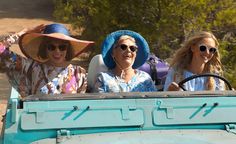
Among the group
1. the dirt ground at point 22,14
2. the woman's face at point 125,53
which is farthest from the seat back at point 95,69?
the dirt ground at point 22,14

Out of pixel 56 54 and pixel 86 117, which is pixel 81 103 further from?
pixel 56 54

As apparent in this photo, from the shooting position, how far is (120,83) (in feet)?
14.0

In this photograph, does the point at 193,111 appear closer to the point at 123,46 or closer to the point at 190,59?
the point at 123,46

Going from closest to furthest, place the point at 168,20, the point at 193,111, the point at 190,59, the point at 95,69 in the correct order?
the point at 193,111 → the point at 190,59 → the point at 95,69 → the point at 168,20

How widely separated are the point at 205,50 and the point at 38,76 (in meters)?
1.33

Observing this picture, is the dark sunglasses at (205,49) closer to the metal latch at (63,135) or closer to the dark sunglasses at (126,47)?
the dark sunglasses at (126,47)

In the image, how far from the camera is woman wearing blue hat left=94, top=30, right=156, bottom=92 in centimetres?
424

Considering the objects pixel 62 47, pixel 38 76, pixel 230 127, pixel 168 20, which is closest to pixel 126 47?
pixel 62 47

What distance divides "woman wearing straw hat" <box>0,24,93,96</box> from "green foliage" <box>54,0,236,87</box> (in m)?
4.31

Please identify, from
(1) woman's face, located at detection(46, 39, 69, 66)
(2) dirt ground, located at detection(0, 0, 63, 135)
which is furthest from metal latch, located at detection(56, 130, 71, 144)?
(2) dirt ground, located at detection(0, 0, 63, 135)

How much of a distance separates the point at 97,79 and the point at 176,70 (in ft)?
2.19

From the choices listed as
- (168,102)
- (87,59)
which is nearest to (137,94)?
(168,102)

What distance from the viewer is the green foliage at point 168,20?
867 cm

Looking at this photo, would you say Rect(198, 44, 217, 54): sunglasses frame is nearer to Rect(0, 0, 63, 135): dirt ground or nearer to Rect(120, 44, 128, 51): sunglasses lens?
Rect(120, 44, 128, 51): sunglasses lens
